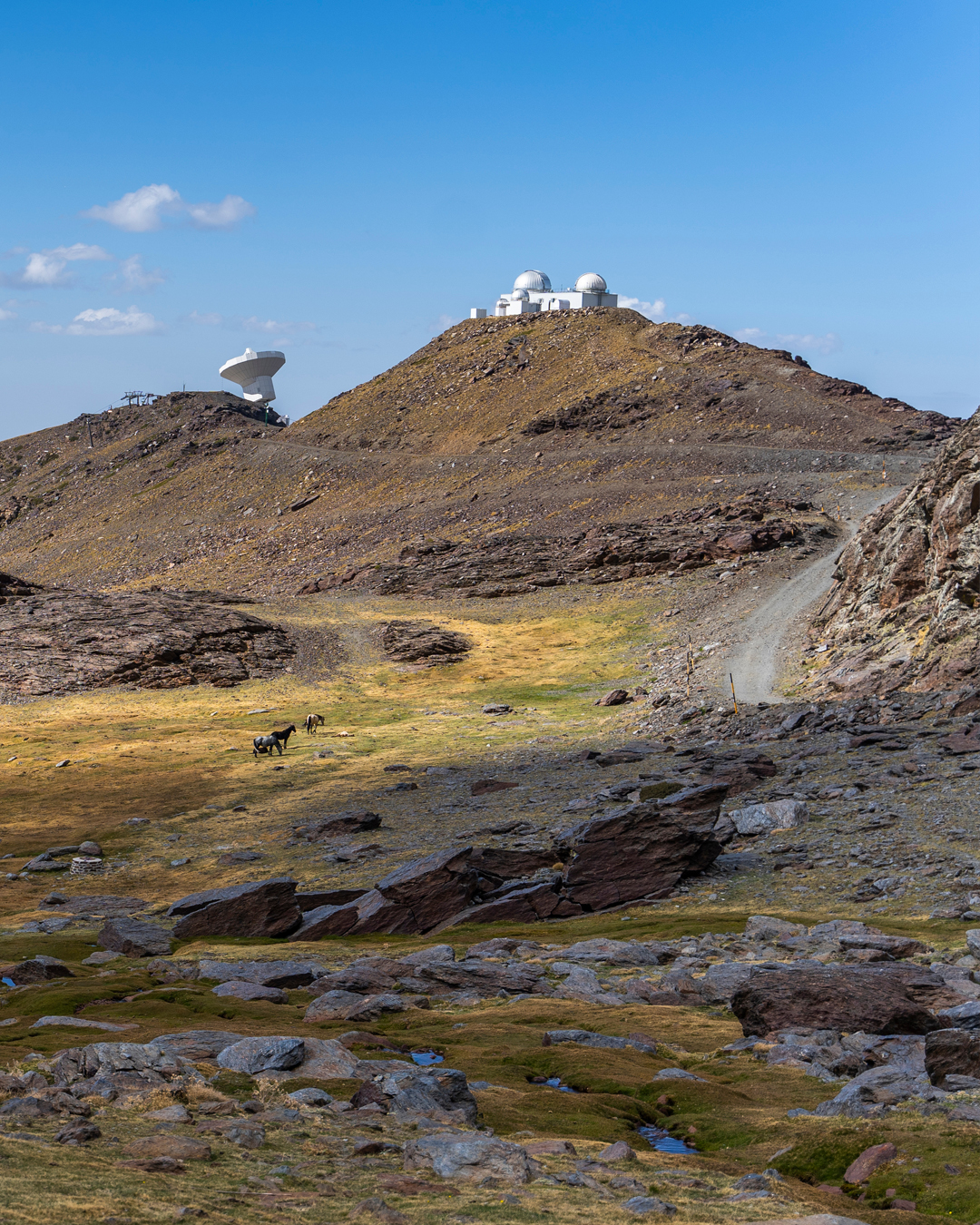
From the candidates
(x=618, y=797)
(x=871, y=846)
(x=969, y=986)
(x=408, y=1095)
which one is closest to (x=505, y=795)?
(x=618, y=797)

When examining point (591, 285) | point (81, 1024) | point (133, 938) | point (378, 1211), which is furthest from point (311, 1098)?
point (591, 285)

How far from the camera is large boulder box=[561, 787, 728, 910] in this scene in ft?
79.3

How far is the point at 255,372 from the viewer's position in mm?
181500

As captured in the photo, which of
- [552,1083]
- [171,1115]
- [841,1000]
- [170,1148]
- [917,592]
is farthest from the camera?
[917,592]

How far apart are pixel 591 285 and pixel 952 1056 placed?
15898 cm

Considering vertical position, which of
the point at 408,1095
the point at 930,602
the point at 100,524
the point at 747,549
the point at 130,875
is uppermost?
the point at 100,524

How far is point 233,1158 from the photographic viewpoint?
929cm

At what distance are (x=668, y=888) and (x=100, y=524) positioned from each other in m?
134

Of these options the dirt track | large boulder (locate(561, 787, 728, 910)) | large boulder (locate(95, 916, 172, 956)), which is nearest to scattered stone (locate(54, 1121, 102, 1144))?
large boulder (locate(95, 916, 172, 956))

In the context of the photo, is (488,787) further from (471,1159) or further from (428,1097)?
(471,1159)

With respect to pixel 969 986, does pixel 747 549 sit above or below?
above

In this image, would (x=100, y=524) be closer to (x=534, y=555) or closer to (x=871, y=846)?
(x=534, y=555)

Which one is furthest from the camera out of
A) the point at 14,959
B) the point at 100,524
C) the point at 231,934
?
the point at 100,524

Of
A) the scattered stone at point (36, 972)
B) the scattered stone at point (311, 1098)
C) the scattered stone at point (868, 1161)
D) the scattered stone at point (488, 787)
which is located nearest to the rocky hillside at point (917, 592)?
the scattered stone at point (488, 787)
